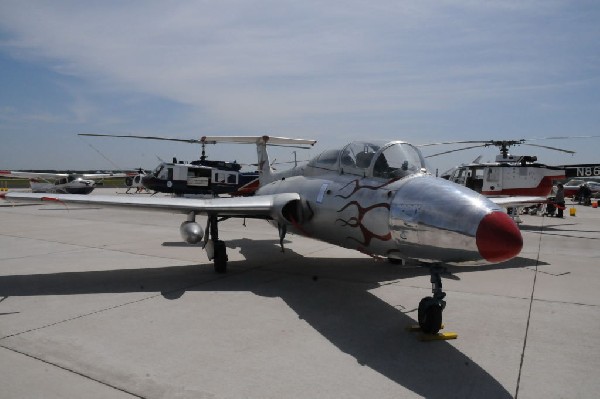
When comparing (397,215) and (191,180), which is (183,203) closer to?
(397,215)

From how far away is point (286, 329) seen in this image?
228 inches

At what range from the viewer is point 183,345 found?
521 centimetres

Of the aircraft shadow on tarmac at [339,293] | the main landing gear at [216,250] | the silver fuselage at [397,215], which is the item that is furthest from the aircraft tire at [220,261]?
the silver fuselage at [397,215]

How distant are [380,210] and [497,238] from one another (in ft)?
6.63

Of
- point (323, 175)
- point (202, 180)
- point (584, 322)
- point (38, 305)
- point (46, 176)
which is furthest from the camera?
point (46, 176)

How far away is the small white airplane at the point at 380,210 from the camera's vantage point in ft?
16.1

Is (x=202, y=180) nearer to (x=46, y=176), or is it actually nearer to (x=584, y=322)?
(x=46, y=176)

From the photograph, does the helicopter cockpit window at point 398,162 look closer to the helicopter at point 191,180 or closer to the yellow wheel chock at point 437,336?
the yellow wheel chock at point 437,336

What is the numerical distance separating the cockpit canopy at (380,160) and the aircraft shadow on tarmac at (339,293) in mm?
2157

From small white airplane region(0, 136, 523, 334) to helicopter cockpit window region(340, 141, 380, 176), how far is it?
19mm

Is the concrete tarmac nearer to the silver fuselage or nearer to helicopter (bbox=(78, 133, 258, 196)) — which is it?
the silver fuselage

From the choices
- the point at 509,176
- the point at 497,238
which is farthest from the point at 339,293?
the point at 509,176

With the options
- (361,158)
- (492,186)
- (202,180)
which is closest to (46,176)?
(202,180)

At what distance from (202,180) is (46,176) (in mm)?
15180
